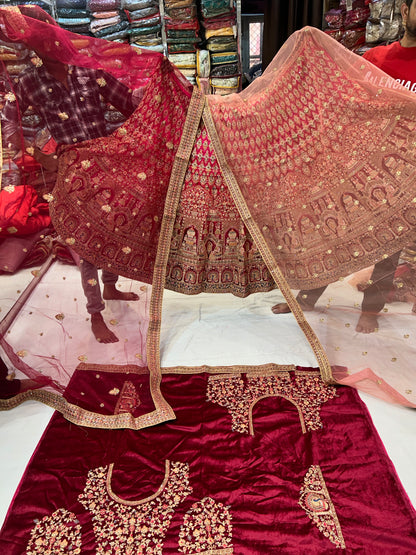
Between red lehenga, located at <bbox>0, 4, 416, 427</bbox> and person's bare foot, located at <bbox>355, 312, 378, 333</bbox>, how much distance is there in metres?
0.02

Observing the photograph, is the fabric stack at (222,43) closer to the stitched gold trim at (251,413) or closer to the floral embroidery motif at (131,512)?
the stitched gold trim at (251,413)

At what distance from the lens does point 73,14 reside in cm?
320

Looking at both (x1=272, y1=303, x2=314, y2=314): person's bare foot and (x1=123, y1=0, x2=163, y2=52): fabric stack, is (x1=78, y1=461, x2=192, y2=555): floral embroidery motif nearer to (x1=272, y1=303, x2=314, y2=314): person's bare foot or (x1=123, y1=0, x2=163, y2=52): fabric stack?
(x1=272, y1=303, x2=314, y2=314): person's bare foot

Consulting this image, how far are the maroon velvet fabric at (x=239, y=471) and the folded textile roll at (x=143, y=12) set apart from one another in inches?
113

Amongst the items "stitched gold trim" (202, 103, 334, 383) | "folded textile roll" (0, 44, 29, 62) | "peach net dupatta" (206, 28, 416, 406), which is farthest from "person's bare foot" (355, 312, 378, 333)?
"folded textile roll" (0, 44, 29, 62)

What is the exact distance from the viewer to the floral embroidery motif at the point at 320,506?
3.78 ft

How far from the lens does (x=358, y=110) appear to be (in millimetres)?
1459

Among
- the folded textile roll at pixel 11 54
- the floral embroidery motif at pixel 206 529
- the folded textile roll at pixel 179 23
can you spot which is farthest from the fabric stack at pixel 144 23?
the floral embroidery motif at pixel 206 529

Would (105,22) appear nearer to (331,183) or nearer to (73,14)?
(73,14)

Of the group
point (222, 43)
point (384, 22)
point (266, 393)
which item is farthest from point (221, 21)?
point (266, 393)

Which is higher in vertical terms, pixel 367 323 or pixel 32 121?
pixel 32 121

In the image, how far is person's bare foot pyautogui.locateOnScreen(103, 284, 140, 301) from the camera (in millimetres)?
1643

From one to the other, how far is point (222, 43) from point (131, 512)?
10.9 feet

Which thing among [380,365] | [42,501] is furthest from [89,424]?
[380,365]
